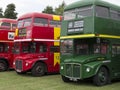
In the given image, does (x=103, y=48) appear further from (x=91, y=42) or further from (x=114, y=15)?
(x=114, y=15)

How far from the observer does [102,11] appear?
14.9 m

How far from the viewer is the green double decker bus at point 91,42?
14391mm

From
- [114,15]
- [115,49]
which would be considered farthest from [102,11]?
A: [115,49]

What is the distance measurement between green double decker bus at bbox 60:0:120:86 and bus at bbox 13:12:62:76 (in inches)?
113

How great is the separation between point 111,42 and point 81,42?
4.76 ft

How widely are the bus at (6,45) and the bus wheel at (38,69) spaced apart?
4003 mm

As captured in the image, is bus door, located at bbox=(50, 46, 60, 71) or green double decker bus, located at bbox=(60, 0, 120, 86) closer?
green double decker bus, located at bbox=(60, 0, 120, 86)

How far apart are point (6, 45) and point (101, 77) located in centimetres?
949

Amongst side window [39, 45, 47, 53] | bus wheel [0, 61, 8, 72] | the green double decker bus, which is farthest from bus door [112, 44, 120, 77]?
Result: bus wheel [0, 61, 8, 72]

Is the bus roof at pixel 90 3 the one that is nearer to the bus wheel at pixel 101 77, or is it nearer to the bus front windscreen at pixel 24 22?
the bus wheel at pixel 101 77

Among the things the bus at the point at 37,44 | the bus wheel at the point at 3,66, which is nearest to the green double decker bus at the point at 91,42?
the bus at the point at 37,44

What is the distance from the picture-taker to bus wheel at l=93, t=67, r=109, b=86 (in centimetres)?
1433

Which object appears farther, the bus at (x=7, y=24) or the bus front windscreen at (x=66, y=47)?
the bus at (x=7, y=24)

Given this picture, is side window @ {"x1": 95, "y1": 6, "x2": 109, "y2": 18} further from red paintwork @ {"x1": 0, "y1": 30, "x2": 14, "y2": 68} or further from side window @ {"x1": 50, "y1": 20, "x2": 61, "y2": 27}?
red paintwork @ {"x1": 0, "y1": 30, "x2": 14, "y2": 68}
